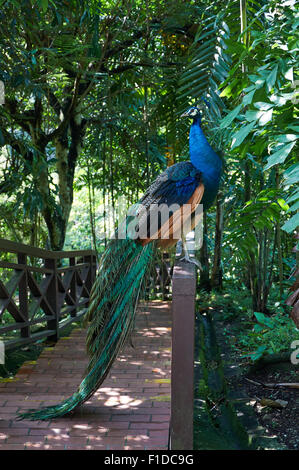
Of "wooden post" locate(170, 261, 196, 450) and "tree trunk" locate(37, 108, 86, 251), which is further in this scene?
"tree trunk" locate(37, 108, 86, 251)

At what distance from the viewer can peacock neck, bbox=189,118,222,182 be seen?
292cm

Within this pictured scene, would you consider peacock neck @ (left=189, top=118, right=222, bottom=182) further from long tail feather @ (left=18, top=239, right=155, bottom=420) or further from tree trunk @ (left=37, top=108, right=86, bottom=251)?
tree trunk @ (left=37, top=108, right=86, bottom=251)

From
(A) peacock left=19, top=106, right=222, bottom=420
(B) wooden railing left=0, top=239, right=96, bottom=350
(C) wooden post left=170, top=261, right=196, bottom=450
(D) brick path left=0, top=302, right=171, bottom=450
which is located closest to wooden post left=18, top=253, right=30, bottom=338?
(B) wooden railing left=0, top=239, right=96, bottom=350

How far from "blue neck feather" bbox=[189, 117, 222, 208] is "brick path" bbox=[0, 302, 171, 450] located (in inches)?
31.0

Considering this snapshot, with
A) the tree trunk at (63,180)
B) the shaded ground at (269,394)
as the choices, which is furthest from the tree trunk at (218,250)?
the shaded ground at (269,394)

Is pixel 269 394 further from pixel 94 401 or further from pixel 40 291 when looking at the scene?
pixel 40 291

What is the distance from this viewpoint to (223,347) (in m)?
4.80

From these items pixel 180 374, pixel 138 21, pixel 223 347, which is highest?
pixel 138 21

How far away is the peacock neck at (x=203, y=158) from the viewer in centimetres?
292

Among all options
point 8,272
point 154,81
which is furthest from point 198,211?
point 8,272

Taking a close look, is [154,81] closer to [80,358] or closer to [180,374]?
[80,358]

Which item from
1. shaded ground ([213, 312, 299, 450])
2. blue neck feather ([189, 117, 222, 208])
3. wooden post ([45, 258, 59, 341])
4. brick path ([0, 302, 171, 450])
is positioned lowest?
shaded ground ([213, 312, 299, 450])

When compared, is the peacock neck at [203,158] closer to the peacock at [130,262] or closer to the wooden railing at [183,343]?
the peacock at [130,262]

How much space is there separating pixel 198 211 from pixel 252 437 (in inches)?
52.5
